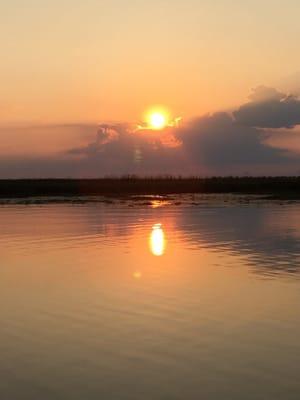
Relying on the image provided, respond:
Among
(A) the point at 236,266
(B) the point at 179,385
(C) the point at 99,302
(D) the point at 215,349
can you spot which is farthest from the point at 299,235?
(B) the point at 179,385

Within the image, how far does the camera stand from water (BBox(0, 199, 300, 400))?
855 centimetres

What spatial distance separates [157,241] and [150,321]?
46.4 feet

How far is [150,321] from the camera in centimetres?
1184

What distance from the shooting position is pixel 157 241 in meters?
26.0

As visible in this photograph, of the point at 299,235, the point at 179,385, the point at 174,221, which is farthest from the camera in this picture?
the point at 174,221

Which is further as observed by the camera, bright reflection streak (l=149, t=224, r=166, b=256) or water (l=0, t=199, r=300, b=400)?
bright reflection streak (l=149, t=224, r=166, b=256)

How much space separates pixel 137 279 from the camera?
16578 millimetres

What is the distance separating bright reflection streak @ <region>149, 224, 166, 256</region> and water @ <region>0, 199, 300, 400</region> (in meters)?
0.24

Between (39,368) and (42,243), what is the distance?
1642 cm

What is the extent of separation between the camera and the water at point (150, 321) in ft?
28.1

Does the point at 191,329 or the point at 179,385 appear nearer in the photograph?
the point at 179,385

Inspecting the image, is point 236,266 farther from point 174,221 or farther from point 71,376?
point 174,221

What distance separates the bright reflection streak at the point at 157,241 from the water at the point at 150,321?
24 cm

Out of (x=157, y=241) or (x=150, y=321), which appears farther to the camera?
(x=157, y=241)
